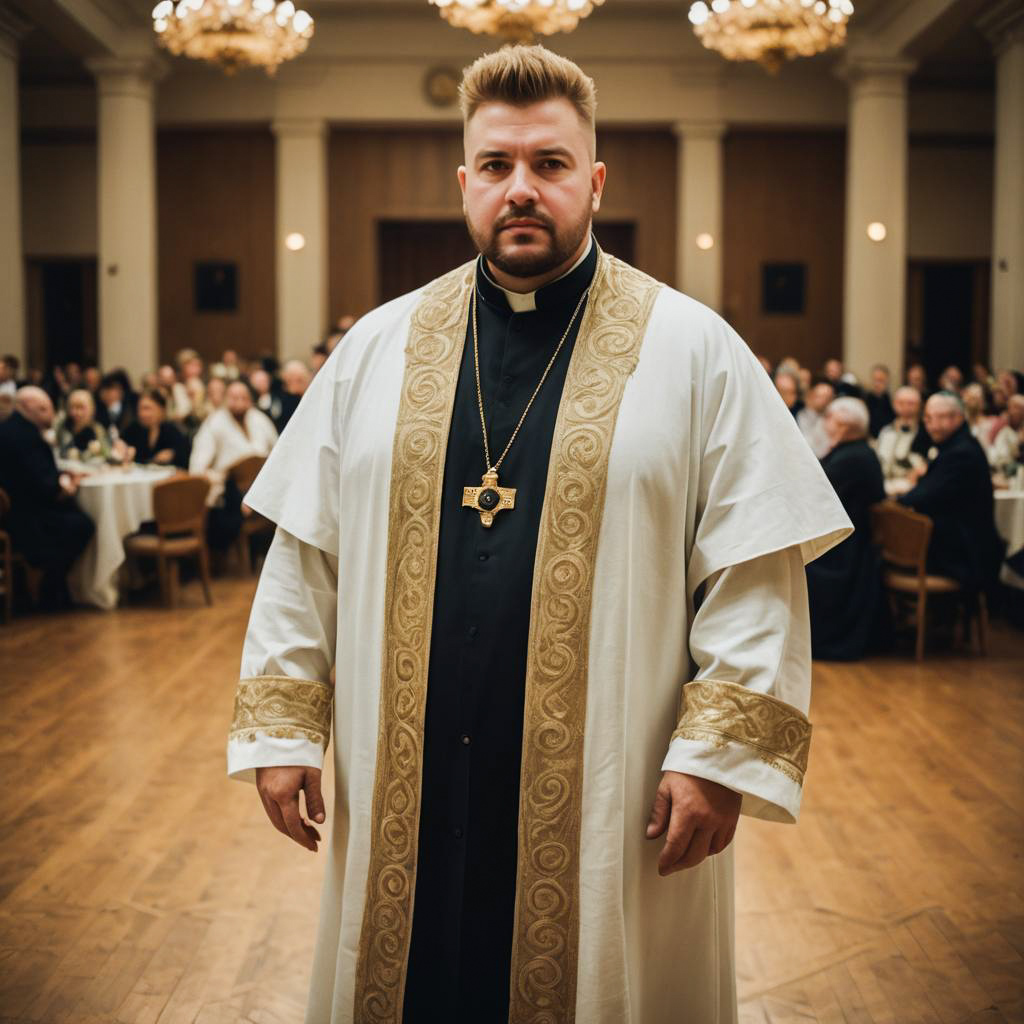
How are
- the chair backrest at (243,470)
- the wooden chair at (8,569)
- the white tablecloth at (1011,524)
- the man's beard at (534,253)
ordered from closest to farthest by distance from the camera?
the man's beard at (534,253)
the white tablecloth at (1011,524)
the wooden chair at (8,569)
the chair backrest at (243,470)

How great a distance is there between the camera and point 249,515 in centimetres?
1029

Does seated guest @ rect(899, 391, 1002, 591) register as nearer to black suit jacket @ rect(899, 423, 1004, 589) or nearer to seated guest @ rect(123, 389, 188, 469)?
black suit jacket @ rect(899, 423, 1004, 589)

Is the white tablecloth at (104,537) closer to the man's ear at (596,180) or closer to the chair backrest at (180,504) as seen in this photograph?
the chair backrest at (180,504)

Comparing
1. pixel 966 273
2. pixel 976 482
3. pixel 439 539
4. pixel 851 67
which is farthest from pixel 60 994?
pixel 966 273

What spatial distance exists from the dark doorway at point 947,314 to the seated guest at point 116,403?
11.2m

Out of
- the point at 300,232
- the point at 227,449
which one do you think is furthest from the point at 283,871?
the point at 300,232

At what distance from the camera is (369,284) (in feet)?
58.7

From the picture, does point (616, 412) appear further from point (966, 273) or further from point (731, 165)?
point (966, 273)

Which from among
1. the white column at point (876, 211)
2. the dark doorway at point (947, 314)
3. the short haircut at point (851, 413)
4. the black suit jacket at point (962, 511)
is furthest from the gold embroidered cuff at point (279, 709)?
the dark doorway at point (947, 314)

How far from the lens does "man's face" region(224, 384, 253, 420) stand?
34.1 feet

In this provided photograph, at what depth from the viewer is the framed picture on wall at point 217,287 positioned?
17.9m

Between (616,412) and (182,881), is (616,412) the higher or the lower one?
the higher one

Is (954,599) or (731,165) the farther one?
(731,165)

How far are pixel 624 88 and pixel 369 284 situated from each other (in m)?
4.42
